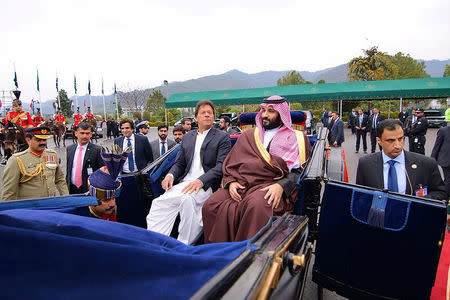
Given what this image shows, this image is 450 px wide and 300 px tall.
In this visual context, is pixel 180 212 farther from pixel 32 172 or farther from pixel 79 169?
pixel 79 169

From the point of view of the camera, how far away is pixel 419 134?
8.77m

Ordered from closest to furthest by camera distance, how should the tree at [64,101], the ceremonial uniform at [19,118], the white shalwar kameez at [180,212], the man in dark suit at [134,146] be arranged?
the white shalwar kameez at [180,212], the man in dark suit at [134,146], the ceremonial uniform at [19,118], the tree at [64,101]

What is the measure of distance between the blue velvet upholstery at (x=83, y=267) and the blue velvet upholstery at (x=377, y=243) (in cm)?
152

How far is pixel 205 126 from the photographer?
3.40 m

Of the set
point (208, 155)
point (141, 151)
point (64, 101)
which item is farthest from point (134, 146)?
point (64, 101)

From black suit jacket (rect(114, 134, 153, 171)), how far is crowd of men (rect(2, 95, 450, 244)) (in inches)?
34.5

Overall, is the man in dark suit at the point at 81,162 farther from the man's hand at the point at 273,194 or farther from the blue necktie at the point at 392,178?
the blue necktie at the point at 392,178

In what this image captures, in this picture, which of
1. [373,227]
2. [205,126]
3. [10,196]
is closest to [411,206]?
[373,227]

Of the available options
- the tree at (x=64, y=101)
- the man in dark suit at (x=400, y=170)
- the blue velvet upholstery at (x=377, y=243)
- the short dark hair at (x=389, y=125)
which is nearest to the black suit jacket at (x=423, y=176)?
the man in dark suit at (x=400, y=170)

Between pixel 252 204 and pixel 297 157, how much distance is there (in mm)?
991

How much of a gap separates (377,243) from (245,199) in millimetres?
1120

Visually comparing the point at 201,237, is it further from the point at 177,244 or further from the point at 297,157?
the point at 177,244

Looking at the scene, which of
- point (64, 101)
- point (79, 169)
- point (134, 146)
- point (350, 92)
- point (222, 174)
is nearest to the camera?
point (222, 174)

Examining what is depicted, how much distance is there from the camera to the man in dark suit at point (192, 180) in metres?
2.82
